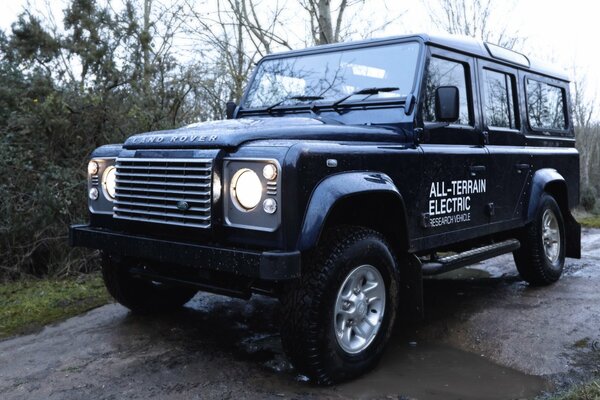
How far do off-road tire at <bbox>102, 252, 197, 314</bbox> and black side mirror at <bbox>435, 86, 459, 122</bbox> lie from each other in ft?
7.56


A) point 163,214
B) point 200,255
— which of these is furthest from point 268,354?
point 163,214

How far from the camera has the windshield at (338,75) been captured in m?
4.12

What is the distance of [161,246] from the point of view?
10.6 feet

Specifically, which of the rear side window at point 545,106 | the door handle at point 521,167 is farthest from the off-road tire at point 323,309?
the rear side window at point 545,106

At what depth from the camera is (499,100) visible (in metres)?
5.12

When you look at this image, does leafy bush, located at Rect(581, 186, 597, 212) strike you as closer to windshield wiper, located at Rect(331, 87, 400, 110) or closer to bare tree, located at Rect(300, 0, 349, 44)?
bare tree, located at Rect(300, 0, 349, 44)

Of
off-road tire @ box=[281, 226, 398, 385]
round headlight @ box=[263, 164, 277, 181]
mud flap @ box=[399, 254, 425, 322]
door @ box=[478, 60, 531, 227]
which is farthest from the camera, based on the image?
door @ box=[478, 60, 531, 227]

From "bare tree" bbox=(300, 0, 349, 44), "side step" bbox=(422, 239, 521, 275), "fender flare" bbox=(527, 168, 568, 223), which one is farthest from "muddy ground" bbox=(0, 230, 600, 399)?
"bare tree" bbox=(300, 0, 349, 44)

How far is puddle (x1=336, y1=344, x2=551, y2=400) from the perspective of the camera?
3148 millimetres

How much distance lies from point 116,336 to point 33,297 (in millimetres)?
1563

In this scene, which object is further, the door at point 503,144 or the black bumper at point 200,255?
the door at point 503,144

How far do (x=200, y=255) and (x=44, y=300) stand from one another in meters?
2.68

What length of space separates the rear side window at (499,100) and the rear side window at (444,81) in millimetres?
341

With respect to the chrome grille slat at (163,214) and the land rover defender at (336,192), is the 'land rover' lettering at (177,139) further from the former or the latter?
the chrome grille slat at (163,214)
